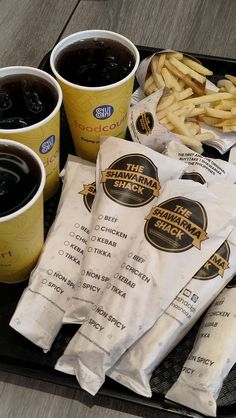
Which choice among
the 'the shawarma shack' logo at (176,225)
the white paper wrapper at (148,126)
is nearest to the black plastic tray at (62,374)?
the 'the shawarma shack' logo at (176,225)

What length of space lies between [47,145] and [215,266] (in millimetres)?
342

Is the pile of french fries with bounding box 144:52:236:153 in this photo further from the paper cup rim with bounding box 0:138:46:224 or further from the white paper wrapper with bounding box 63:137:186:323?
the paper cup rim with bounding box 0:138:46:224

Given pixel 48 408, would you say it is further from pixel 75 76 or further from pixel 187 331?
pixel 75 76

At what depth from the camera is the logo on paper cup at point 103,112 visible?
91 cm

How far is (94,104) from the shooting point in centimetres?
90

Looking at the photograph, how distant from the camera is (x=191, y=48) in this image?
1356 millimetres

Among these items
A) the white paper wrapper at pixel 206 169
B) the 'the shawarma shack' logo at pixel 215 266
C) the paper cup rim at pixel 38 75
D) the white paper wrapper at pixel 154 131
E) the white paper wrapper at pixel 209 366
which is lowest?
the white paper wrapper at pixel 209 366

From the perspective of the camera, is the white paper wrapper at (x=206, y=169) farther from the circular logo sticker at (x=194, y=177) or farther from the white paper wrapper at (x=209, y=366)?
the white paper wrapper at (x=209, y=366)

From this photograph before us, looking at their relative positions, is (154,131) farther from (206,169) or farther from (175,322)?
(175,322)

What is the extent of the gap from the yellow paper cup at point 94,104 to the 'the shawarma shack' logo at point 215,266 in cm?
31

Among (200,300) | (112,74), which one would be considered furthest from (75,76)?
(200,300)

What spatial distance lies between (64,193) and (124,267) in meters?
0.22

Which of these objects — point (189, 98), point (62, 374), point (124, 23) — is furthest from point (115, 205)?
point (124, 23)

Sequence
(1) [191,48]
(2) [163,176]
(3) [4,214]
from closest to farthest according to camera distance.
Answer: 1. (3) [4,214]
2. (2) [163,176]
3. (1) [191,48]
